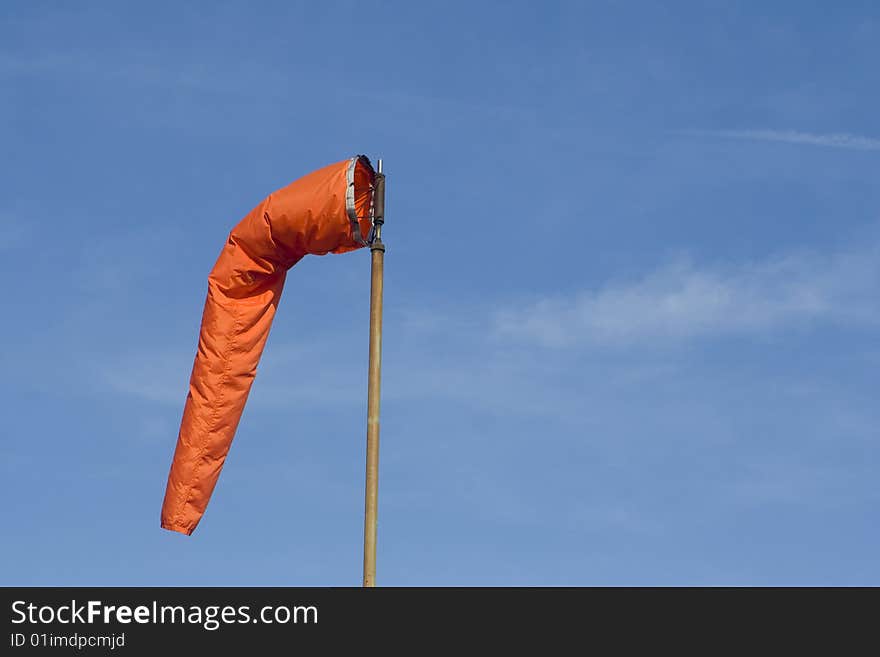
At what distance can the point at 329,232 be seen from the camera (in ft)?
43.1

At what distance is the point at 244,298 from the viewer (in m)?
14.0

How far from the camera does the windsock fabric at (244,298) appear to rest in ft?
43.2

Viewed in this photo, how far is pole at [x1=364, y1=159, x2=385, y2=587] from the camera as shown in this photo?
12.0 metres

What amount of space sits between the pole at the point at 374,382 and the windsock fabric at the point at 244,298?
0.91 feet
